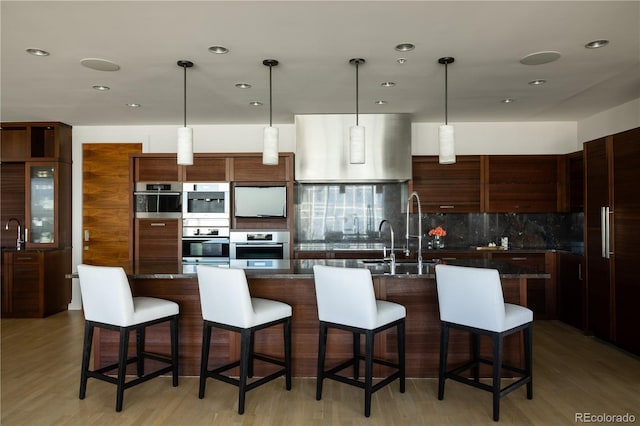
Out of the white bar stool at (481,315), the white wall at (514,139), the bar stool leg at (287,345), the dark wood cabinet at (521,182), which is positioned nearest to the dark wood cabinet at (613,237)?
the dark wood cabinet at (521,182)

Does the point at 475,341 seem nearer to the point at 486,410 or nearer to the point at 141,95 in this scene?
the point at 486,410

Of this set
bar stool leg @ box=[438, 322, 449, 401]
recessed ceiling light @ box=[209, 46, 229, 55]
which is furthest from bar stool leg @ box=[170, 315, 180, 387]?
recessed ceiling light @ box=[209, 46, 229, 55]

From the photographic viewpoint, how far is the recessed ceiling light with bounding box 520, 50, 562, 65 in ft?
11.3

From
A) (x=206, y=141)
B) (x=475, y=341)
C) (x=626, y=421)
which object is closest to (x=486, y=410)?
(x=475, y=341)

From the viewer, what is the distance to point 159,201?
5.58 m

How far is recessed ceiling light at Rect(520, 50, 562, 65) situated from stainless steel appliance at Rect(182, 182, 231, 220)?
3518 mm

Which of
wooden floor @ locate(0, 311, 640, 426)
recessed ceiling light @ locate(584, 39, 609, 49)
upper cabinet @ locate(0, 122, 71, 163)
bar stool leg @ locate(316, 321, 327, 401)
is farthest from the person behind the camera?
upper cabinet @ locate(0, 122, 71, 163)

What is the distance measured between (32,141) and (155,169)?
1.87 meters

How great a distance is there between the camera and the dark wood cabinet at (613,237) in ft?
13.4

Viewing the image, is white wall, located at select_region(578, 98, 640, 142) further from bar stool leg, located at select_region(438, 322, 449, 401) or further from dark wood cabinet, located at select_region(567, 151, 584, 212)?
bar stool leg, located at select_region(438, 322, 449, 401)

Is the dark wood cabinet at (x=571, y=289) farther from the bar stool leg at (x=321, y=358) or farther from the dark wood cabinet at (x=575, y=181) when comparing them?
the bar stool leg at (x=321, y=358)

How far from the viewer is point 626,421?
9.29 feet

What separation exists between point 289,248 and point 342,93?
1970 millimetres

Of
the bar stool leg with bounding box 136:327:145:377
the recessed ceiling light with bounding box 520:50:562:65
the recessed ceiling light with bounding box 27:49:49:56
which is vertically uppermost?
the recessed ceiling light with bounding box 520:50:562:65
